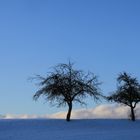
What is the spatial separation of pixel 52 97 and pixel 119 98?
41.5 feet

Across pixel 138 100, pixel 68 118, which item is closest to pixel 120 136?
pixel 68 118

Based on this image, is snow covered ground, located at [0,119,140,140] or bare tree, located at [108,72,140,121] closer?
snow covered ground, located at [0,119,140,140]

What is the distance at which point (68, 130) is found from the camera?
163 feet

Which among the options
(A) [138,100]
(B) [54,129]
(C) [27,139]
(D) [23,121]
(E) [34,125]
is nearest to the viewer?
(C) [27,139]

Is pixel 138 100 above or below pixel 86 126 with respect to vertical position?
above

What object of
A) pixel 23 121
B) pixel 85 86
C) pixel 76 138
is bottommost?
pixel 76 138

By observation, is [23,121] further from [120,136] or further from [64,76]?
[120,136]

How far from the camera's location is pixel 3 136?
141 feet

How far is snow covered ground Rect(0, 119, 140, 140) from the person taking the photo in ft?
138

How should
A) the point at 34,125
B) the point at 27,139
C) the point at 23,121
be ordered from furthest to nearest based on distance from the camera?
the point at 23,121 < the point at 34,125 < the point at 27,139

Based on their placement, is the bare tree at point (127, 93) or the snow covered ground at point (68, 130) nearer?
the snow covered ground at point (68, 130)

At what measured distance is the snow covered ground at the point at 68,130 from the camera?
42.1 meters

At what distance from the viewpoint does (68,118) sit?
6003cm

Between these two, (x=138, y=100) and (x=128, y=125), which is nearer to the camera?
(x=128, y=125)
